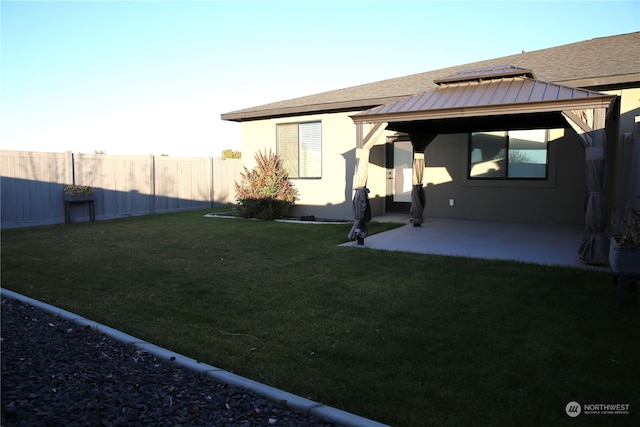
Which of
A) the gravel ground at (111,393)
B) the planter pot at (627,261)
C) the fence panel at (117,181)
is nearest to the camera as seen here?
the gravel ground at (111,393)

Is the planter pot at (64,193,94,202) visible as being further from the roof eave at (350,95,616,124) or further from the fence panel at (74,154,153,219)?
the roof eave at (350,95,616,124)

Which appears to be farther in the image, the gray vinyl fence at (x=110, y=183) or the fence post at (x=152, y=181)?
the fence post at (x=152, y=181)

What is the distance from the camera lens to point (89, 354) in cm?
368

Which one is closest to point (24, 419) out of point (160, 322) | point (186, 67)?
point (160, 322)

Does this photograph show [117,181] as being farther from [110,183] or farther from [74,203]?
[74,203]

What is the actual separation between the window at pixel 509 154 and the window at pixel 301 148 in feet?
14.5

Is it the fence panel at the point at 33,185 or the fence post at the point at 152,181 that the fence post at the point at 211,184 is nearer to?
the fence post at the point at 152,181

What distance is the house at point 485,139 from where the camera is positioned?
7.38 meters

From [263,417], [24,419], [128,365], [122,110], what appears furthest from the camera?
[122,110]

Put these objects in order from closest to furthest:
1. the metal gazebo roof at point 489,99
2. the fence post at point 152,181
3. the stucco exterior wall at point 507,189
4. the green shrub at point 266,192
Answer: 1. the metal gazebo roof at point 489,99
2. the stucco exterior wall at point 507,189
3. the green shrub at point 266,192
4. the fence post at point 152,181

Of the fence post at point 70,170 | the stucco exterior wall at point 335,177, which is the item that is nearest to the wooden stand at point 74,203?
the fence post at point 70,170

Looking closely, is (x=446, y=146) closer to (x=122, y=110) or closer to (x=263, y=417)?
(x=263, y=417)

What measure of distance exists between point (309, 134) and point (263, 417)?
37.6 feet

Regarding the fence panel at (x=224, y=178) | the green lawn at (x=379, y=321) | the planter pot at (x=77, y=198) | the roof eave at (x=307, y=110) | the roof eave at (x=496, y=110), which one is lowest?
the green lawn at (x=379, y=321)
